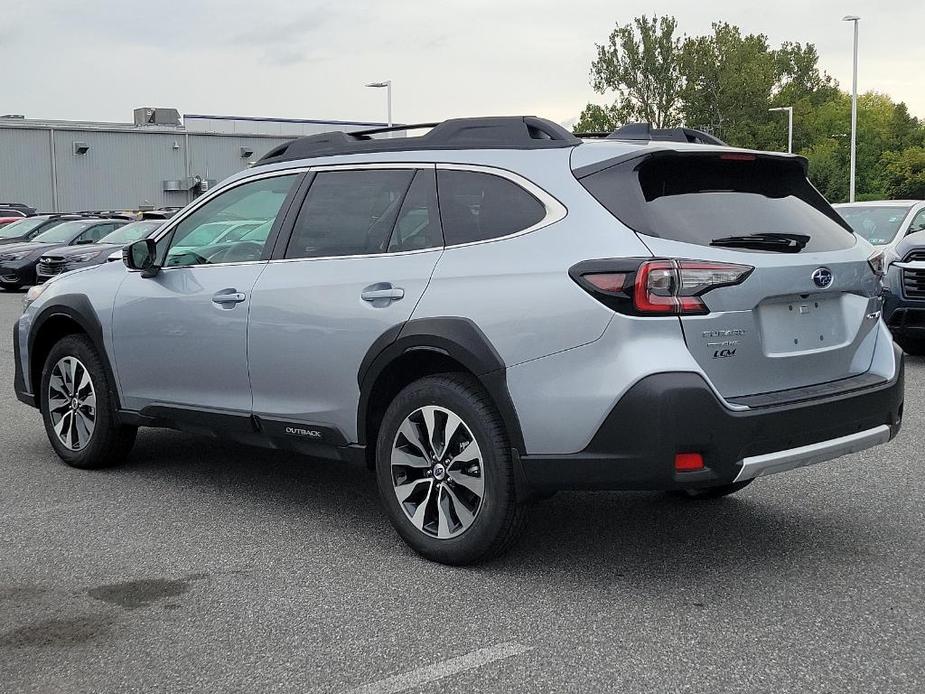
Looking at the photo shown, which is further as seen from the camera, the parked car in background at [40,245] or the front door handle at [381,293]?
the parked car in background at [40,245]

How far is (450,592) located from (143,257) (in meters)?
2.73

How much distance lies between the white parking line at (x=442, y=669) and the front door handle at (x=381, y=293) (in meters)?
1.63

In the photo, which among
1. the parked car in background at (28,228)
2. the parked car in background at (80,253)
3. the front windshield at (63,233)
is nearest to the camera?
the parked car in background at (80,253)

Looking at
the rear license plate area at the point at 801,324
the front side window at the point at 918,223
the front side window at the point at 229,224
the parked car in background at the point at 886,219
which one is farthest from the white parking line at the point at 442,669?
the front side window at the point at 918,223

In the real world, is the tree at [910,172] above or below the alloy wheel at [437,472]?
above

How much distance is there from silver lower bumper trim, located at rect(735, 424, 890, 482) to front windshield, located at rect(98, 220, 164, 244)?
1942cm

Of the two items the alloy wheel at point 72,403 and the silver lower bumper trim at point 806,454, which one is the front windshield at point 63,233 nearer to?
the alloy wheel at point 72,403

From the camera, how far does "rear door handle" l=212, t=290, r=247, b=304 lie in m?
5.68

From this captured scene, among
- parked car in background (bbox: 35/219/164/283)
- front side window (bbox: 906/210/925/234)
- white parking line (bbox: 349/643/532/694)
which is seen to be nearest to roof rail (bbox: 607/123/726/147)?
white parking line (bbox: 349/643/532/694)

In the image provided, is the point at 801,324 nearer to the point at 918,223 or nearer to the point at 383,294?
the point at 383,294

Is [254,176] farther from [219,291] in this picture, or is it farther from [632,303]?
[632,303]

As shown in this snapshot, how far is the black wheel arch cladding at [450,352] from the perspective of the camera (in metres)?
4.59

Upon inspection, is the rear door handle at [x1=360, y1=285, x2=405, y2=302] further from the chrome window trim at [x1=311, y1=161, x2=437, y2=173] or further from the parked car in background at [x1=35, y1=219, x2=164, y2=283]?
the parked car in background at [x1=35, y1=219, x2=164, y2=283]

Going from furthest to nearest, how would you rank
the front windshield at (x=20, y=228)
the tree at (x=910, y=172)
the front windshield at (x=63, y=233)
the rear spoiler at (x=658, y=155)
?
the tree at (x=910, y=172)
the front windshield at (x=20, y=228)
the front windshield at (x=63, y=233)
the rear spoiler at (x=658, y=155)
